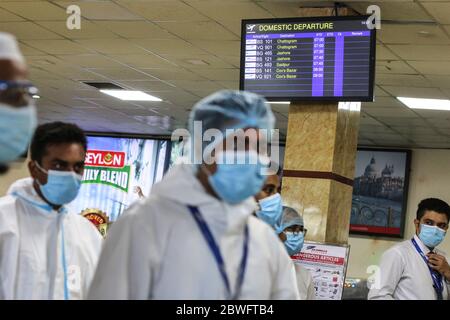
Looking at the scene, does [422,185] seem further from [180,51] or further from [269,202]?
[269,202]

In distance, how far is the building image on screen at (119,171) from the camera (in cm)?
1452

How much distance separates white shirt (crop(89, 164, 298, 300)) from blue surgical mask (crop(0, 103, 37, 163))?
0.34 m

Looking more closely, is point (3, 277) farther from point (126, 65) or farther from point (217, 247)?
point (126, 65)

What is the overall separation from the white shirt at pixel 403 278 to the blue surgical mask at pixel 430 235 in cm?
31

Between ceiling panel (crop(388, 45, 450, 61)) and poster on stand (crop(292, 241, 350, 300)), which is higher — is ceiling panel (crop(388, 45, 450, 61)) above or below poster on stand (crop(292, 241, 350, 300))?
above

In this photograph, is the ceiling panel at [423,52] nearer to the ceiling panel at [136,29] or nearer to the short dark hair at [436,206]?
the ceiling panel at [136,29]

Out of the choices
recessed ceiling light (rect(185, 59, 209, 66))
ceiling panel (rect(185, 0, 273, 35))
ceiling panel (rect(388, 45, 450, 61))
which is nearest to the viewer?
ceiling panel (rect(185, 0, 273, 35))

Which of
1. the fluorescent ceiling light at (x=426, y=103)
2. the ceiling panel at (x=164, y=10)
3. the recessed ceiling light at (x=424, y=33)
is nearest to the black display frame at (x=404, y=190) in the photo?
the fluorescent ceiling light at (x=426, y=103)

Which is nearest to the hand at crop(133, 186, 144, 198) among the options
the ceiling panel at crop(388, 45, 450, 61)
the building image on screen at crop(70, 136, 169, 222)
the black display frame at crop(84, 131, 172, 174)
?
the building image on screen at crop(70, 136, 169, 222)

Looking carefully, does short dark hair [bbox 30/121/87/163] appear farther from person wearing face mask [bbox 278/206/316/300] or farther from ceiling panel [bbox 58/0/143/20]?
ceiling panel [bbox 58/0/143/20]

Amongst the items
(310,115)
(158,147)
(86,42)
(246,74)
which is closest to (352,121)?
(310,115)

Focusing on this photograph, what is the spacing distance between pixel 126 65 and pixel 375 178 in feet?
18.9

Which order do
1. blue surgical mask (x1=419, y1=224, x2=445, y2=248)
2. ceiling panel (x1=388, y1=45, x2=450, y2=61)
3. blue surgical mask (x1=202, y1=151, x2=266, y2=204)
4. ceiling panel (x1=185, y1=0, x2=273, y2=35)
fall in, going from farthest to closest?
1. ceiling panel (x1=388, y1=45, x2=450, y2=61)
2. ceiling panel (x1=185, y1=0, x2=273, y2=35)
3. blue surgical mask (x1=419, y1=224, x2=445, y2=248)
4. blue surgical mask (x1=202, y1=151, x2=266, y2=204)

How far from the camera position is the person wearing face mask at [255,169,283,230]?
416cm
